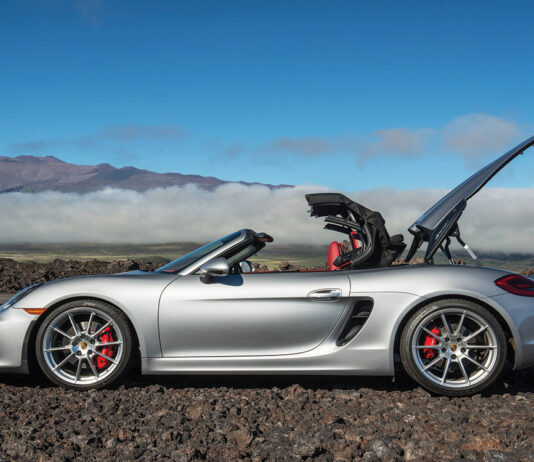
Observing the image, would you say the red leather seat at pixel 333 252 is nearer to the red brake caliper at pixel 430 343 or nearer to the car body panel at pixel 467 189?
the car body panel at pixel 467 189

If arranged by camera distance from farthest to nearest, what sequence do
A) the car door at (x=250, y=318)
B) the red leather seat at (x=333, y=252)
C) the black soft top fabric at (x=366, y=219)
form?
the red leather seat at (x=333, y=252)
the black soft top fabric at (x=366, y=219)
the car door at (x=250, y=318)

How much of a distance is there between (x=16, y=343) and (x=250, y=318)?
1.93 metres

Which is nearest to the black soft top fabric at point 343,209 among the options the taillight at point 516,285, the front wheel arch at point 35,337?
the taillight at point 516,285

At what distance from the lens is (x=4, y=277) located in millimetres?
16359

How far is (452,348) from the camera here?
4484 millimetres

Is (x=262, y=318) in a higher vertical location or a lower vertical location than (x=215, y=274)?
lower

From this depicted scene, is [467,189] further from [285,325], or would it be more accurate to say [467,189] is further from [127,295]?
[127,295]

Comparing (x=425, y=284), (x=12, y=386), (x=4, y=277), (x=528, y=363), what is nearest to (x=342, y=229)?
(x=425, y=284)

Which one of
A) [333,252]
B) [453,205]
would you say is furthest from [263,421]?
[453,205]

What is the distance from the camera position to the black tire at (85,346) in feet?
15.1

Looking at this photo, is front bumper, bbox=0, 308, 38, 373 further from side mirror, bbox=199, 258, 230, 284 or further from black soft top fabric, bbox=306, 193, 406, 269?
black soft top fabric, bbox=306, 193, 406, 269

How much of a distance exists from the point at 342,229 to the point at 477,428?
2.34m

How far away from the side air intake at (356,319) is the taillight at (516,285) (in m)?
1.04

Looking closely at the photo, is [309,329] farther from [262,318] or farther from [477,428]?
[477,428]
